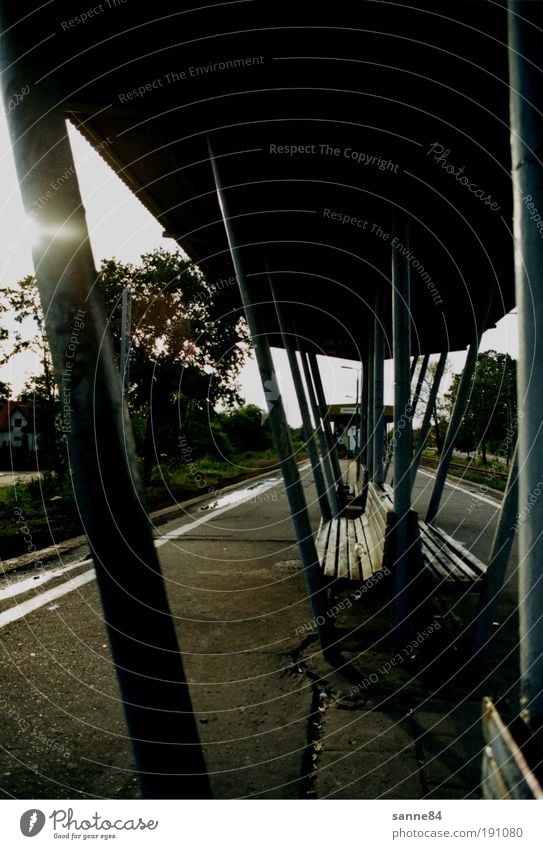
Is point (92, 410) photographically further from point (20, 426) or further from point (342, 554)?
point (20, 426)

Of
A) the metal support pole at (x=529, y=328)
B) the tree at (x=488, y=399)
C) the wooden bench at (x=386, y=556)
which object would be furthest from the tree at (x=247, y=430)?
the metal support pole at (x=529, y=328)

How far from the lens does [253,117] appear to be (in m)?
2.99

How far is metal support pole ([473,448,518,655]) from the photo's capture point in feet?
7.68

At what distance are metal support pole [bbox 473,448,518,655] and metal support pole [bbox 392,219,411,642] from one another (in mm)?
487

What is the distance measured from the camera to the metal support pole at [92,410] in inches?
→ 42.4

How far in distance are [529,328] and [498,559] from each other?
172 cm

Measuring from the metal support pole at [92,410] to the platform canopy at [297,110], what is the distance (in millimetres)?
149

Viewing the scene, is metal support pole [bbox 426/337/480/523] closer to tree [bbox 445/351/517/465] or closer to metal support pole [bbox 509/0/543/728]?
metal support pole [bbox 509/0/543/728]

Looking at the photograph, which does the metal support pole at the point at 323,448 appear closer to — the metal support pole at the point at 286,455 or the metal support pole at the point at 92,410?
the metal support pole at the point at 286,455

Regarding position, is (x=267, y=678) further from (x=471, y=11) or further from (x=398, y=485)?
(x=471, y=11)

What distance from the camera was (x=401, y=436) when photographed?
3424 mm

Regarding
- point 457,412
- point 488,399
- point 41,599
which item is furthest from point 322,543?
point 488,399
